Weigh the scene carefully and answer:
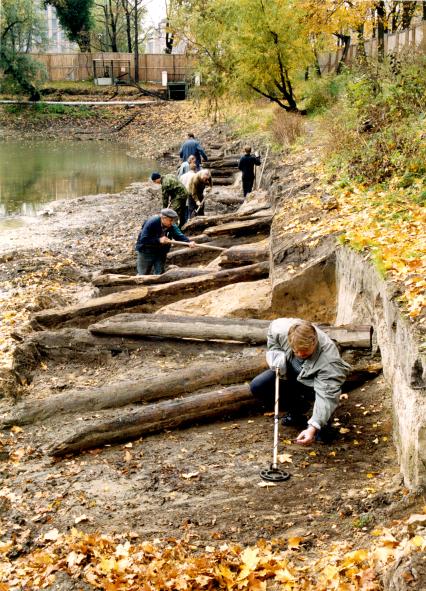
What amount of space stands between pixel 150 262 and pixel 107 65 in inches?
2044

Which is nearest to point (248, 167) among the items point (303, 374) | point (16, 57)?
point (303, 374)

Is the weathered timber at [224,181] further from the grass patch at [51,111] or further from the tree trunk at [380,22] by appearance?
the grass patch at [51,111]

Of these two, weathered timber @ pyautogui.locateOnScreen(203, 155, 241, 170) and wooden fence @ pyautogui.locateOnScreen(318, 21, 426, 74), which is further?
weathered timber @ pyautogui.locateOnScreen(203, 155, 241, 170)

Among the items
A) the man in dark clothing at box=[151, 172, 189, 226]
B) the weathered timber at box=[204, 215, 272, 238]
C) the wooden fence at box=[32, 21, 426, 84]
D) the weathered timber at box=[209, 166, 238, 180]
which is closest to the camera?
the weathered timber at box=[204, 215, 272, 238]

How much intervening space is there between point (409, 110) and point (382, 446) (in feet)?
27.3

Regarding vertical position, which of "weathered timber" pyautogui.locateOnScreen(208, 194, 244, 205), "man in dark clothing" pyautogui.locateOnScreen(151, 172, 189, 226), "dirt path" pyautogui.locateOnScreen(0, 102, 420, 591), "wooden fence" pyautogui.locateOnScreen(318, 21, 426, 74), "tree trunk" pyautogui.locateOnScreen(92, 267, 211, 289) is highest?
"wooden fence" pyautogui.locateOnScreen(318, 21, 426, 74)

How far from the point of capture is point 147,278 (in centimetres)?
1219

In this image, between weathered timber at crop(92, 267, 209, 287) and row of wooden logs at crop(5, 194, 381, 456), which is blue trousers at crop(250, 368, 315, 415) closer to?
row of wooden logs at crop(5, 194, 381, 456)

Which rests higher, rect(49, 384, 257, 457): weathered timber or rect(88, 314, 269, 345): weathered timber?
rect(88, 314, 269, 345): weathered timber

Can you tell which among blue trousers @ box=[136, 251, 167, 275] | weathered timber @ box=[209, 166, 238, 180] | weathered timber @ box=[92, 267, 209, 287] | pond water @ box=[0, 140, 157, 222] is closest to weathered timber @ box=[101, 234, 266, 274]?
blue trousers @ box=[136, 251, 167, 275]

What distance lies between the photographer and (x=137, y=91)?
187 feet

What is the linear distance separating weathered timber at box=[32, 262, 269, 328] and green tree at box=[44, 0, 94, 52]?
5275cm

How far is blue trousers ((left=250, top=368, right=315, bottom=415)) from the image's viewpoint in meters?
7.22

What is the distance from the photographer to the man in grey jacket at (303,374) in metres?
6.53
